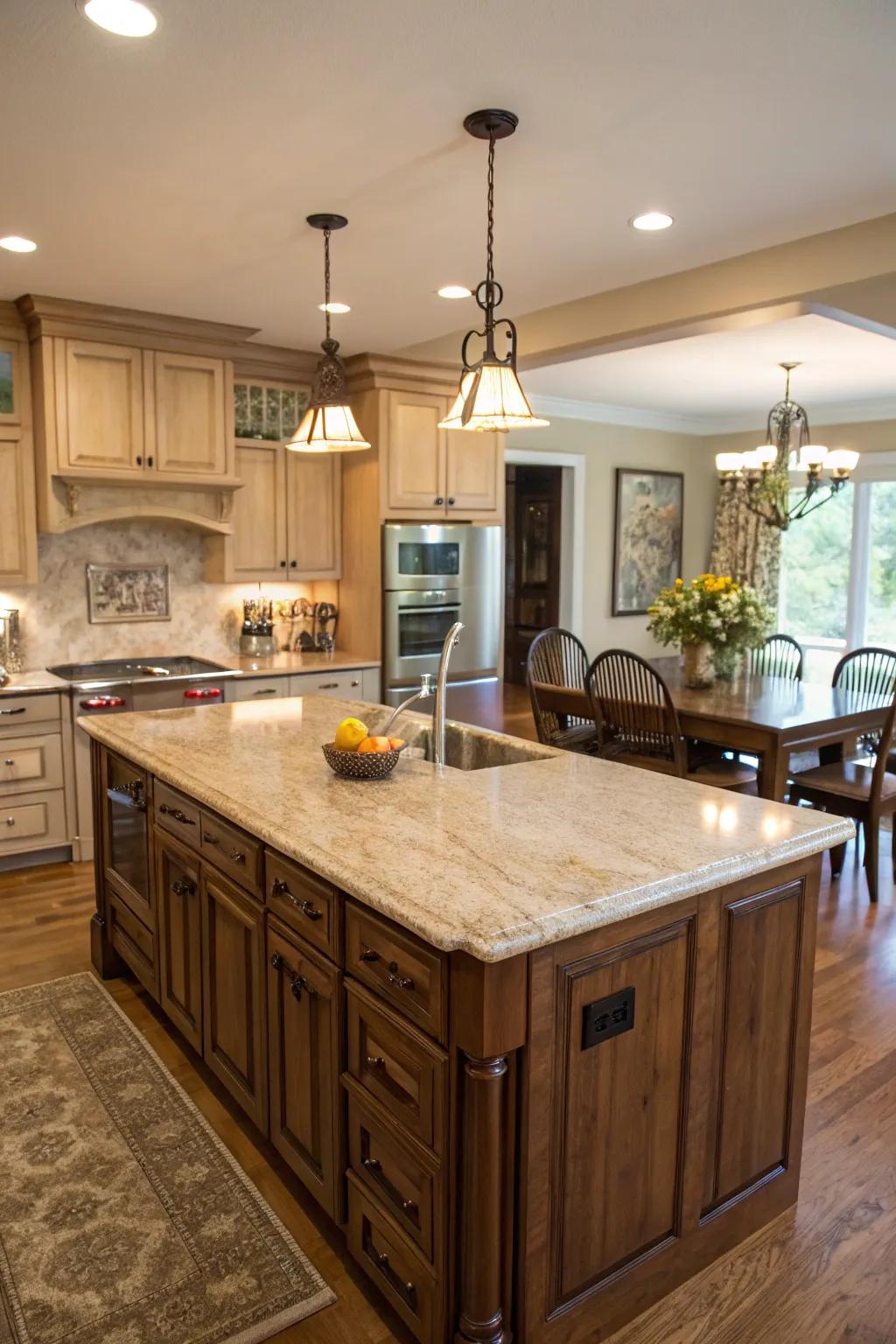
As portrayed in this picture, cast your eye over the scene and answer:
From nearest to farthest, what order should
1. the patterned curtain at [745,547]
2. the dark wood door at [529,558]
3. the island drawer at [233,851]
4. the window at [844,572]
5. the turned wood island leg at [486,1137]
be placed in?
the turned wood island leg at [486,1137] < the island drawer at [233,851] < the window at [844,572] < the dark wood door at [529,558] < the patterned curtain at [745,547]

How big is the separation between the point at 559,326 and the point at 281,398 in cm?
166

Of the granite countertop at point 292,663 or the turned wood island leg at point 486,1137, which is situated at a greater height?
the granite countertop at point 292,663

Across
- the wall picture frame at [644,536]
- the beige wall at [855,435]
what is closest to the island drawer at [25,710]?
the wall picture frame at [644,536]

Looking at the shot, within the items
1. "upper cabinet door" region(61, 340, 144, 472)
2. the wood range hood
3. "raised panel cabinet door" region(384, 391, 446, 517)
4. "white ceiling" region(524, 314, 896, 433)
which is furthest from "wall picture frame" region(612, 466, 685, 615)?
"upper cabinet door" region(61, 340, 144, 472)

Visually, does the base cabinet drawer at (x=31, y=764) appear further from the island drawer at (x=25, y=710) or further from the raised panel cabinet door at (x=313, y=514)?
the raised panel cabinet door at (x=313, y=514)

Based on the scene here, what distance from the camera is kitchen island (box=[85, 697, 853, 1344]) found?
1.58 metres

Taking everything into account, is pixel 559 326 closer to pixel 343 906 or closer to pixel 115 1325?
pixel 343 906

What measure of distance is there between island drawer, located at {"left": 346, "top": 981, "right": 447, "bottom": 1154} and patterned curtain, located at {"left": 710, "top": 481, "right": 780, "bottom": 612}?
6935mm

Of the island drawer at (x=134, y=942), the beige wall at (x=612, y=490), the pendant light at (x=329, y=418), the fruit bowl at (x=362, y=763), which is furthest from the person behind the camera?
the beige wall at (x=612, y=490)

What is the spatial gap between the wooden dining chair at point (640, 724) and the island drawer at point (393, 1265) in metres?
2.59

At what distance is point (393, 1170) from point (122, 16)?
7.48 ft

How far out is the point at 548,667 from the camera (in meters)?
4.92

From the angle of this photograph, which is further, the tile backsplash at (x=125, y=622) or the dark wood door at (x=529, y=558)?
the dark wood door at (x=529, y=558)

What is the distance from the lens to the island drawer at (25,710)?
13.6 feet
